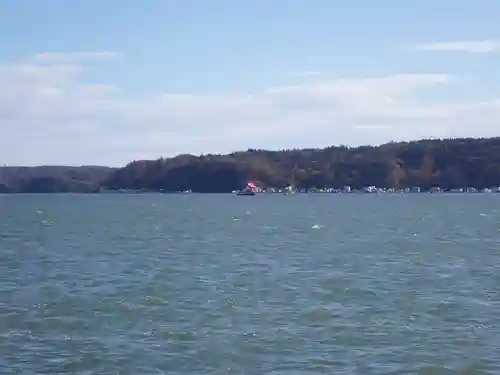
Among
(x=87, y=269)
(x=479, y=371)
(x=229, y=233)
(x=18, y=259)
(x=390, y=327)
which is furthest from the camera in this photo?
(x=229, y=233)

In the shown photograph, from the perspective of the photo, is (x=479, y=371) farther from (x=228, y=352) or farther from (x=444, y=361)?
(x=228, y=352)

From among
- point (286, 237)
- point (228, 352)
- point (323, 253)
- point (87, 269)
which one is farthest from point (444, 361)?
point (286, 237)

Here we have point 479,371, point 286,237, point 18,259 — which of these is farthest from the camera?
point 286,237

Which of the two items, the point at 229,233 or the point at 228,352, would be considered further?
the point at 229,233

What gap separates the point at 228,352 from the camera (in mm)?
20406

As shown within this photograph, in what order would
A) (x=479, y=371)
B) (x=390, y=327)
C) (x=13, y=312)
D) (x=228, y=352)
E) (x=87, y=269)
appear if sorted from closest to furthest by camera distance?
(x=479, y=371) → (x=228, y=352) → (x=390, y=327) → (x=13, y=312) → (x=87, y=269)

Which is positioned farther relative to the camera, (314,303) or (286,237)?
(286,237)

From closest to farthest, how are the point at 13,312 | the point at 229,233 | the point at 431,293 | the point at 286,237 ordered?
the point at 13,312 < the point at 431,293 < the point at 286,237 < the point at 229,233

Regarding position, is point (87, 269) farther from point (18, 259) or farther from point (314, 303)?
point (314, 303)

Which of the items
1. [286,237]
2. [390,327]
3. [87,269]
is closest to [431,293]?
[390,327]

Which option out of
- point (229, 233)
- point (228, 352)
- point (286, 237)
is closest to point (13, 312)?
point (228, 352)

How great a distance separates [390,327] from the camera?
2320 centimetres

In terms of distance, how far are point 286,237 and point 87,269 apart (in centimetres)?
2598

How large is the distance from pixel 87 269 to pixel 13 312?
521 inches
